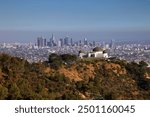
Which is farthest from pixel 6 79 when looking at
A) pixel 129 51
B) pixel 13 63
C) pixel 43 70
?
pixel 129 51

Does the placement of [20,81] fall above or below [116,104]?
below

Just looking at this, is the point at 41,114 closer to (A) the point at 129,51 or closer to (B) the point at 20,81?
(B) the point at 20,81

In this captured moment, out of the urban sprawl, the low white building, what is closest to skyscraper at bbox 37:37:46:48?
the urban sprawl

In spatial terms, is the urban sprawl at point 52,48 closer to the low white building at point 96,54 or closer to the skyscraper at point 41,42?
the skyscraper at point 41,42

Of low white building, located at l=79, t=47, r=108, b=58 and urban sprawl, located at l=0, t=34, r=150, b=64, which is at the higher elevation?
urban sprawl, located at l=0, t=34, r=150, b=64

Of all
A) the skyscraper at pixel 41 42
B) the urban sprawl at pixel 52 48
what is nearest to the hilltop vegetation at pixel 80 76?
the urban sprawl at pixel 52 48

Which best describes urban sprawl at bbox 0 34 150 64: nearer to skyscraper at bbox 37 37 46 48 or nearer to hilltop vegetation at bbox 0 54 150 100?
skyscraper at bbox 37 37 46 48

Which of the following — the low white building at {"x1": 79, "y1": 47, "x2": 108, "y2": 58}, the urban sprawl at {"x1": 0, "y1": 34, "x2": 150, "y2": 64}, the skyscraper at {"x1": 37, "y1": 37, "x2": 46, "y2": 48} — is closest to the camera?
the urban sprawl at {"x1": 0, "y1": 34, "x2": 150, "y2": 64}

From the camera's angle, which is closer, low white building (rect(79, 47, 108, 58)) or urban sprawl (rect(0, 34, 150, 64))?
urban sprawl (rect(0, 34, 150, 64))
